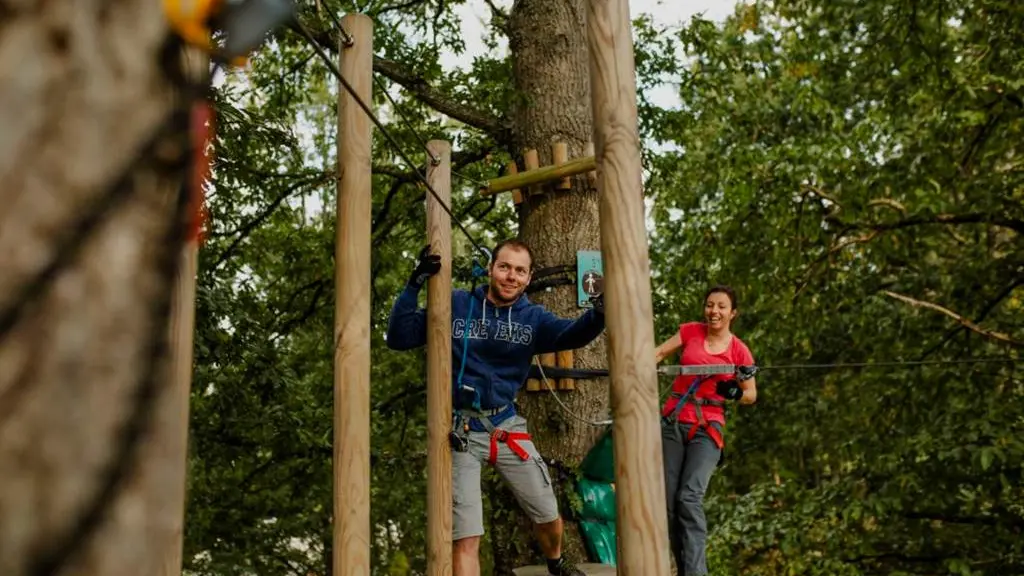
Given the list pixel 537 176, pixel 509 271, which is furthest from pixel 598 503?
pixel 537 176

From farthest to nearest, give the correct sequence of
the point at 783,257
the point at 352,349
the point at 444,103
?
the point at 783,257 < the point at 444,103 < the point at 352,349

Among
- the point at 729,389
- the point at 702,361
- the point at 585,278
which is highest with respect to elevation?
the point at 585,278

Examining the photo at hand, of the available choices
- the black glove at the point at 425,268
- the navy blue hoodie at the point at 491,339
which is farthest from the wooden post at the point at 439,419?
the navy blue hoodie at the point at 491,339

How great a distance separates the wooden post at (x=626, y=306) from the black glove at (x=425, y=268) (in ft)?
4.63

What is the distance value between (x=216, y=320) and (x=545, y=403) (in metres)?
2.61

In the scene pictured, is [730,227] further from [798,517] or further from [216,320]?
[216,320]

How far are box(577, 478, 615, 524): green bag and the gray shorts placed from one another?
1.12 feet

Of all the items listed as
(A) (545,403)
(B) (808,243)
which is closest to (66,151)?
(A) (545,403)

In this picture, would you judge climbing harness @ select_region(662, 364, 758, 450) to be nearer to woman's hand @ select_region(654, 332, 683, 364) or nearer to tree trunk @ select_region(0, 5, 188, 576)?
woman's hand @ select_region(654, 332, 683, 364)

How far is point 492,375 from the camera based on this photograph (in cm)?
376

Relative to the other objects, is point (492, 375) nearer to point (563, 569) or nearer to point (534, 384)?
point (534, 384)

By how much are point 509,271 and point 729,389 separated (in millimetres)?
1071

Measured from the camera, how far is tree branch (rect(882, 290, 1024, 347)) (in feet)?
23.6

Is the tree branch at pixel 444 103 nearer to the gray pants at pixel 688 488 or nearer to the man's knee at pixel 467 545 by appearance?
the gray pants at pixel 688 488
